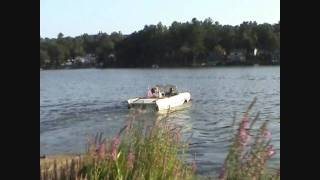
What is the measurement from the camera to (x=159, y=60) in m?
193

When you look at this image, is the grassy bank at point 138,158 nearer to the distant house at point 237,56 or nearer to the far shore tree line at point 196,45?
the far shore tree line at point 196,45

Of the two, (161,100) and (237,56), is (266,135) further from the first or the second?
(237,56)

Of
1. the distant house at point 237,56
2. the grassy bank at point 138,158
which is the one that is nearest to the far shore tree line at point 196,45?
the distant house at point 237,56

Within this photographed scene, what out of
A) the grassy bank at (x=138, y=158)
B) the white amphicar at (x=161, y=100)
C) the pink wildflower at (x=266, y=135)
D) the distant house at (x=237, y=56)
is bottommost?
the white amphicar at (x=161, y=100)

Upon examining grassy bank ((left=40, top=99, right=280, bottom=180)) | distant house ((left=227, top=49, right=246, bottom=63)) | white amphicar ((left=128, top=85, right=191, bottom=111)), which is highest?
distant house ((left=227, top=49, right=246, bottom=63))

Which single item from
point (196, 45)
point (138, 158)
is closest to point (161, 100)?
point (138, 158)

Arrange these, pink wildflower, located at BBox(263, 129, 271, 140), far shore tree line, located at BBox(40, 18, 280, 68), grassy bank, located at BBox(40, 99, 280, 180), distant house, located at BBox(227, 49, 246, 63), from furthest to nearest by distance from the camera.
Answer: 1. distant house, located at BBox(227, 49, 246, 63)
2. far shore tree line, located at BBox(40, 18, 280, 68)
3. grassy bank, located at BBox(40, 99, 280, 180)
4. pink wildflower, located at BBox(263, 129, 271, 140)

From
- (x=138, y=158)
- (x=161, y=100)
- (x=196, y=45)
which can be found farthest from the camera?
(x=196, y=45)

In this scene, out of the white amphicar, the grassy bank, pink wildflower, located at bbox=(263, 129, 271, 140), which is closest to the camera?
pink wildflower, located at bbox=(263, 129, 271, 140)

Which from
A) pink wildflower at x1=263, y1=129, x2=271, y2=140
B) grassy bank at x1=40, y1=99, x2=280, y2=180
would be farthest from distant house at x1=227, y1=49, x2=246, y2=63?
pink wildflower at x1=263, y1=129, x2=271, y2=140

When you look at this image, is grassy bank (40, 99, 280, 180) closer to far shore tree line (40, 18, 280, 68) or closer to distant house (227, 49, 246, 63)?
far shore tree line (40, 18, 280, 68)

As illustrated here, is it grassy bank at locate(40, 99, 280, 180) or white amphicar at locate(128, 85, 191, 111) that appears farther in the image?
white amphicar at locate(128, 85, 191, 111)
